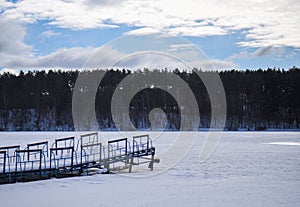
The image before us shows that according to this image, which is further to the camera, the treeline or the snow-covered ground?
the treeline

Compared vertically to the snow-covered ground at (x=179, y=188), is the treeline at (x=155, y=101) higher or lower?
higher

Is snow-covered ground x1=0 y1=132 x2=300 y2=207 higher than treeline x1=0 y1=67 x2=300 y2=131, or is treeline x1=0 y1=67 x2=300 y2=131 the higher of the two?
treeline x1=0 y1=67 x2=300 y2=131

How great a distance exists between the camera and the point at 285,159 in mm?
19875

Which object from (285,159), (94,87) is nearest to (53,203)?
(285,159)

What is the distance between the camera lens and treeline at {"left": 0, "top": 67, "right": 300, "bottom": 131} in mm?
64812

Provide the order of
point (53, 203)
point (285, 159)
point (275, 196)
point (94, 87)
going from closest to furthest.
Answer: point (53, 203) < point (275, 196) < point (285, 159) < point (94, 87)

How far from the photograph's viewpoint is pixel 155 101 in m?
65.9

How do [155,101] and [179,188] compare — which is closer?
[179,188]

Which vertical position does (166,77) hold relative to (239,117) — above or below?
above

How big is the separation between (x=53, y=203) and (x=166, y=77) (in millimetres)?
58356

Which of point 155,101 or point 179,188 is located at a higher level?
point 155,101

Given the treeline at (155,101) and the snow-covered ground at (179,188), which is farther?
the treeline at (155,101)

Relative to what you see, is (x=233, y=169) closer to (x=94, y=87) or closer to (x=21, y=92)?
(x=94, y=87)

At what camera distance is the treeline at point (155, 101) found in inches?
2552
